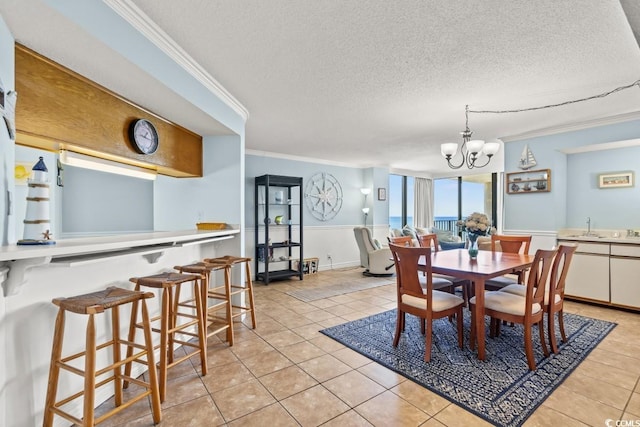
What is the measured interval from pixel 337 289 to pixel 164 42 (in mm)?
3891

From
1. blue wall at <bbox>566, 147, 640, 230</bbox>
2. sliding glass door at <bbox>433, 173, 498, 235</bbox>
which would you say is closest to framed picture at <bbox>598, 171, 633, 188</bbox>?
blue wall at <bbox>566, 147, 640, 230</bbox>

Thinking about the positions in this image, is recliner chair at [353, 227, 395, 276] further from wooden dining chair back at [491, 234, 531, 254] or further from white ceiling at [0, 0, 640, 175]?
white ceiling at [0, 0, 640, 175]

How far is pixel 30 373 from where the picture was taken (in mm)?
1496

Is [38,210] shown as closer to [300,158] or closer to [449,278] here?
[449,278]

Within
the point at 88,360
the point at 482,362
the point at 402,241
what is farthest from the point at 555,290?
the point at 88,360

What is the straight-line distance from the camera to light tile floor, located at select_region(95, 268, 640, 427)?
5.74 ft

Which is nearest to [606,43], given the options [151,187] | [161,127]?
[161,127]

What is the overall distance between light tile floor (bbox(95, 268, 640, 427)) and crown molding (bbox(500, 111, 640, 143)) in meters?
2.43

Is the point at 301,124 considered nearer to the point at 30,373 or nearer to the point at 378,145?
the point at 378,145

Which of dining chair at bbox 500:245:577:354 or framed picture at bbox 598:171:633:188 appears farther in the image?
framed picture at bbox 598:171:633:188

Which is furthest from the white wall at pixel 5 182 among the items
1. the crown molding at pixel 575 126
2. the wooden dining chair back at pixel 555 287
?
the crown molding at pixel 575 126

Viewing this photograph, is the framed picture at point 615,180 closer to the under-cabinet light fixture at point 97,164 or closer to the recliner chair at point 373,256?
the recliner chair at point 373,256

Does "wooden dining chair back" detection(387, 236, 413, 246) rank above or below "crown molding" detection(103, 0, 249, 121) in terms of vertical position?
below

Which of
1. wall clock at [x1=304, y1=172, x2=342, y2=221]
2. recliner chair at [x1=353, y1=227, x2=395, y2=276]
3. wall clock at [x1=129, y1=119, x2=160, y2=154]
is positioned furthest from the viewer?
wall clock at [x1=304, y1=172, x2=342, y2=221]
